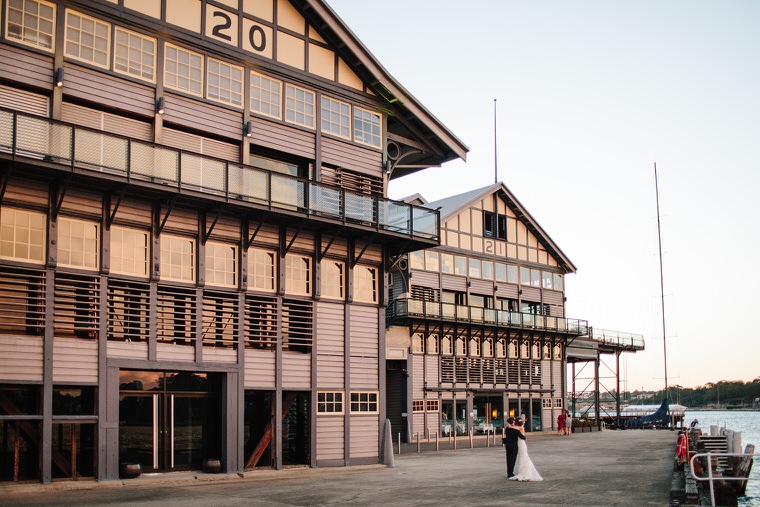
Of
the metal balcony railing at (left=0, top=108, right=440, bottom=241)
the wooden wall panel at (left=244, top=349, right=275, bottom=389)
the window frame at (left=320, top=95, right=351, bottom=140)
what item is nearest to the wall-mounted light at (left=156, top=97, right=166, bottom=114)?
the metal balcony railing at (left=0, top=108, right=440, bottom=241)

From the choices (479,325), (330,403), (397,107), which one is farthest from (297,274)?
(479,325)

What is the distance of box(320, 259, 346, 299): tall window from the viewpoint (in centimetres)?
2886

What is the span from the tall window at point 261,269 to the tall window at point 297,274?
56 centimetres

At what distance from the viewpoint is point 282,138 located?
92.8ft

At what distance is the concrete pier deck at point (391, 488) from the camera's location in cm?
1920

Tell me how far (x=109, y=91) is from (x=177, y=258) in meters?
5.12

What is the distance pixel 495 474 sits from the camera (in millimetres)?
26453

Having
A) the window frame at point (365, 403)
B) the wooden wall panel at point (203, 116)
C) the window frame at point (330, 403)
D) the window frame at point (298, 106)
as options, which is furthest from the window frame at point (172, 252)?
the window frame at point (365, 403)

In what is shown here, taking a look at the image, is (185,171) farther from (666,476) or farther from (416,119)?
(666,476)

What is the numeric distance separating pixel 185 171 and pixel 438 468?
520 inches

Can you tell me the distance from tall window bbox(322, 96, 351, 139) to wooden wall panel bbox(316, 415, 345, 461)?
9967 mm

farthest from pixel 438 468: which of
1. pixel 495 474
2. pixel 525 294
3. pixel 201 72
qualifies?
pixel 525 294

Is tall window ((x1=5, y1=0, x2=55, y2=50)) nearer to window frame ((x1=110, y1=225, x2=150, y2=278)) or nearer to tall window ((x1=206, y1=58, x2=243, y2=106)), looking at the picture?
tall window ((x1=206, y1=58, x2=243, y2=106))

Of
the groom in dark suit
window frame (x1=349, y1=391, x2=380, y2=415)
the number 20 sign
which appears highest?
the number 20 sign
